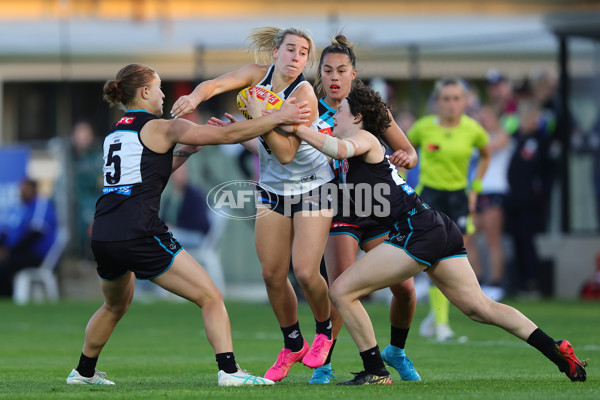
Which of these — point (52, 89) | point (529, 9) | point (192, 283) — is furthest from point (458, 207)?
point (529, 9)

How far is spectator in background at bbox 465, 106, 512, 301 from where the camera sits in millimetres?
15820

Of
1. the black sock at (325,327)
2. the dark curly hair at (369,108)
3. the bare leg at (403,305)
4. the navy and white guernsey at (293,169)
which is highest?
the dark curly hair at (369,108)

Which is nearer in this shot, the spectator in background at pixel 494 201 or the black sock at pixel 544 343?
the black sock at pixel 544 343

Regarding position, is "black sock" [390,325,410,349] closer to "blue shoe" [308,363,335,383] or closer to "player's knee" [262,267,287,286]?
"blue shoe" [308,363,335,383]

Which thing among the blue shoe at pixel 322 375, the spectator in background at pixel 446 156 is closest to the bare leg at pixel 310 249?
the blue shoe at pixel 322 375

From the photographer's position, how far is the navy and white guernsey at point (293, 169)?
740 cm

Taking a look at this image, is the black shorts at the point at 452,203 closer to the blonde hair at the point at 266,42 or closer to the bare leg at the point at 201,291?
the blonde hair at the point at 266,42

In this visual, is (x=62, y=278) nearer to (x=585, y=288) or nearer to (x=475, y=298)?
(x=585, y=288)

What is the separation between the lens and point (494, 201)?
A: 16.1m

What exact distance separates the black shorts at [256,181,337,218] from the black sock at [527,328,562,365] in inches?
63.8

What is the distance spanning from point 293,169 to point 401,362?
148 cm

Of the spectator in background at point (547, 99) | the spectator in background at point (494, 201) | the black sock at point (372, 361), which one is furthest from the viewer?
the spectator in background at point (547, 99)

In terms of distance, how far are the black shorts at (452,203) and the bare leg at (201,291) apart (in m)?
4.73

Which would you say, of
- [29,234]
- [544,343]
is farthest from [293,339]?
[29,234]
